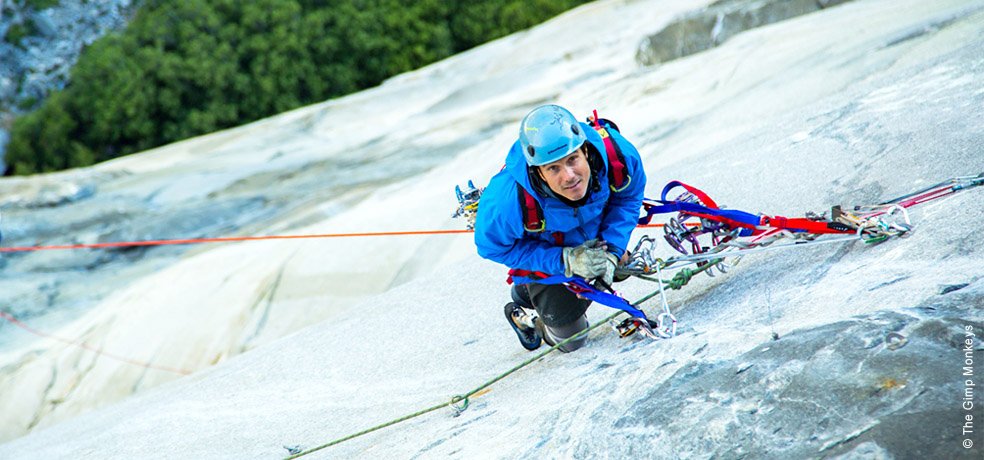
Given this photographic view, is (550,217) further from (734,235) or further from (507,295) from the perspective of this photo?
(507,295)

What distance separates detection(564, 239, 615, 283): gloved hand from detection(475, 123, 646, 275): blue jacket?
7 cm

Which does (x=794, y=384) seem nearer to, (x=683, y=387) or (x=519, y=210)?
(x=683, y=387)

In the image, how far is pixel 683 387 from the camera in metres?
3.74

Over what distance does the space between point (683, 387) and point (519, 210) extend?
1173 millimetres

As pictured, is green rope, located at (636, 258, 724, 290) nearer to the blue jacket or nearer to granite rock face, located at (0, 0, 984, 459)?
granite rock face, located at (0, 0, 984, 459)

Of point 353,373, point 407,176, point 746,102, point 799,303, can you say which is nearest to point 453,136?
point 407,176

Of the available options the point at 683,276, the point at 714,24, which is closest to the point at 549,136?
the point at 683,276

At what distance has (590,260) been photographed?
4.48 meters

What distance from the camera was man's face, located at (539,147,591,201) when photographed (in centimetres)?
419

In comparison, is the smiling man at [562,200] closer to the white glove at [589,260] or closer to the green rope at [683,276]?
the white glove at [589,260]

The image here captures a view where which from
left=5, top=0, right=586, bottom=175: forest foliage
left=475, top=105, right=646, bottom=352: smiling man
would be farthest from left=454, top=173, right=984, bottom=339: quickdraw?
left=5, top=0, right=586, bottom=175: forest foliage

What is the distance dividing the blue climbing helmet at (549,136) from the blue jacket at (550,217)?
0.41 ft

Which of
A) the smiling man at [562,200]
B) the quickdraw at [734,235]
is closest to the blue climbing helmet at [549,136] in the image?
the smiling man at [562,200]

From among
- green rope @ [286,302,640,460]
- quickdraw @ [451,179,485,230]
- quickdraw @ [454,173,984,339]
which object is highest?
quickdraw @ [451,179,485,230]
